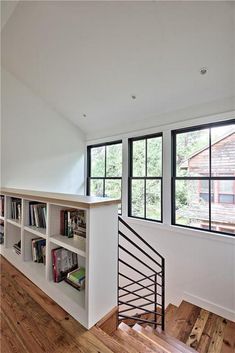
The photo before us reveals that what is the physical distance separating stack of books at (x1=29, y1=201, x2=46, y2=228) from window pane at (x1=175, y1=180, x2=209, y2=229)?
2.04 m

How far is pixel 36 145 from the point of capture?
369 centimetres

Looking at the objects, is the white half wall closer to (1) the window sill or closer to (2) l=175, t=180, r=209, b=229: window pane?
(1) the window sill

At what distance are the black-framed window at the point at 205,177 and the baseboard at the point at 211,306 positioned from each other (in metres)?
0.98

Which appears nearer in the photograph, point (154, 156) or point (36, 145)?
point (154, 156)

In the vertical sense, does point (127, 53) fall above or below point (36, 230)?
above

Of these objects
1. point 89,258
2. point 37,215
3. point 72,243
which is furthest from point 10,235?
point 89,258

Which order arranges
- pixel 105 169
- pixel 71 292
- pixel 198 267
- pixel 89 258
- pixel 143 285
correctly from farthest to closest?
pixel 105 169 < pixel 143 285 < pixel 198 267 < pixel 71 292 < pixel 89 258

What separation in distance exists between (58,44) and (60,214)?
2.26 meters

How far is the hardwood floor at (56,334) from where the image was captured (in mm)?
1226

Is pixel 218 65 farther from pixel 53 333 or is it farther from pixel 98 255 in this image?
pixel 53 333

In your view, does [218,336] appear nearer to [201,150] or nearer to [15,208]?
[201,150]

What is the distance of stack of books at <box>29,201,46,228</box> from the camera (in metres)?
1.99

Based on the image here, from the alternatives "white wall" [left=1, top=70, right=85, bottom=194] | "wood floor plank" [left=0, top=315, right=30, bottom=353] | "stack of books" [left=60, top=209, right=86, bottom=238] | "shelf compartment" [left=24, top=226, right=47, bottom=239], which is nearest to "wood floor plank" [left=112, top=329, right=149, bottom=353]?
"wood floor plank" [left=0, top=315, right=30, bottom=353]

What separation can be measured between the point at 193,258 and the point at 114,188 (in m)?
1.96
